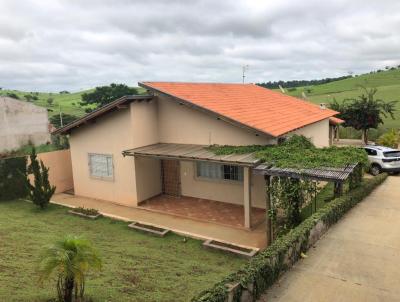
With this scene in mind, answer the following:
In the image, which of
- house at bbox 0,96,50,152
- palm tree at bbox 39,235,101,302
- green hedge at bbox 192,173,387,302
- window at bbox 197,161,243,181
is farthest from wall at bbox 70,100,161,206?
house at bbox 0,96,50,152

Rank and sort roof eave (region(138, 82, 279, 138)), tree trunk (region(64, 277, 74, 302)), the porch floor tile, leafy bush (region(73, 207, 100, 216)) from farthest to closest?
leafy bush (region(73, 207, 100, 216)) → the porch floor tile → roof eave (region(138, 82, 279, 138)) → tree trunk (region(64, 277, 74, 302))

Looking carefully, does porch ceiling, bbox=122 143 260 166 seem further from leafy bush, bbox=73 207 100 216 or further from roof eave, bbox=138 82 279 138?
leafy bush, bbox=73 207 100 216

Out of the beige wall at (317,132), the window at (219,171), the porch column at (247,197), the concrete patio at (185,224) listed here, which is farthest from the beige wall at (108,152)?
the beige wall at (317,132)

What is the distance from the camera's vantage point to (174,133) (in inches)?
634

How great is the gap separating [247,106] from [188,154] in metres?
4.68

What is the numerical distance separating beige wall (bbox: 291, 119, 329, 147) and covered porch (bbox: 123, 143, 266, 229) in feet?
13.8

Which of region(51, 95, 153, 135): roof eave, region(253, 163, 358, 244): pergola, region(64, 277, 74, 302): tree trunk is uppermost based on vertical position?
region(51, 95, 153, 135): roof eave

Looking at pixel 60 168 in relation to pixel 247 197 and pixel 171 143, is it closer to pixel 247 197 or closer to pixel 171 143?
pixel 171 143

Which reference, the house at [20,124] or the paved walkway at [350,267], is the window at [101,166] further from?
the house at [20,124]

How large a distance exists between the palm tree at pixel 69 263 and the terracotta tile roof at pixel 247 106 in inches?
333

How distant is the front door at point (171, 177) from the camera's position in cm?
1700

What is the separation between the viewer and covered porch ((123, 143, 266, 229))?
44.5ft

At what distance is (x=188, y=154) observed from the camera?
1381 cm

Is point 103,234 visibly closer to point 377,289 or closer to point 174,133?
point 174,133
